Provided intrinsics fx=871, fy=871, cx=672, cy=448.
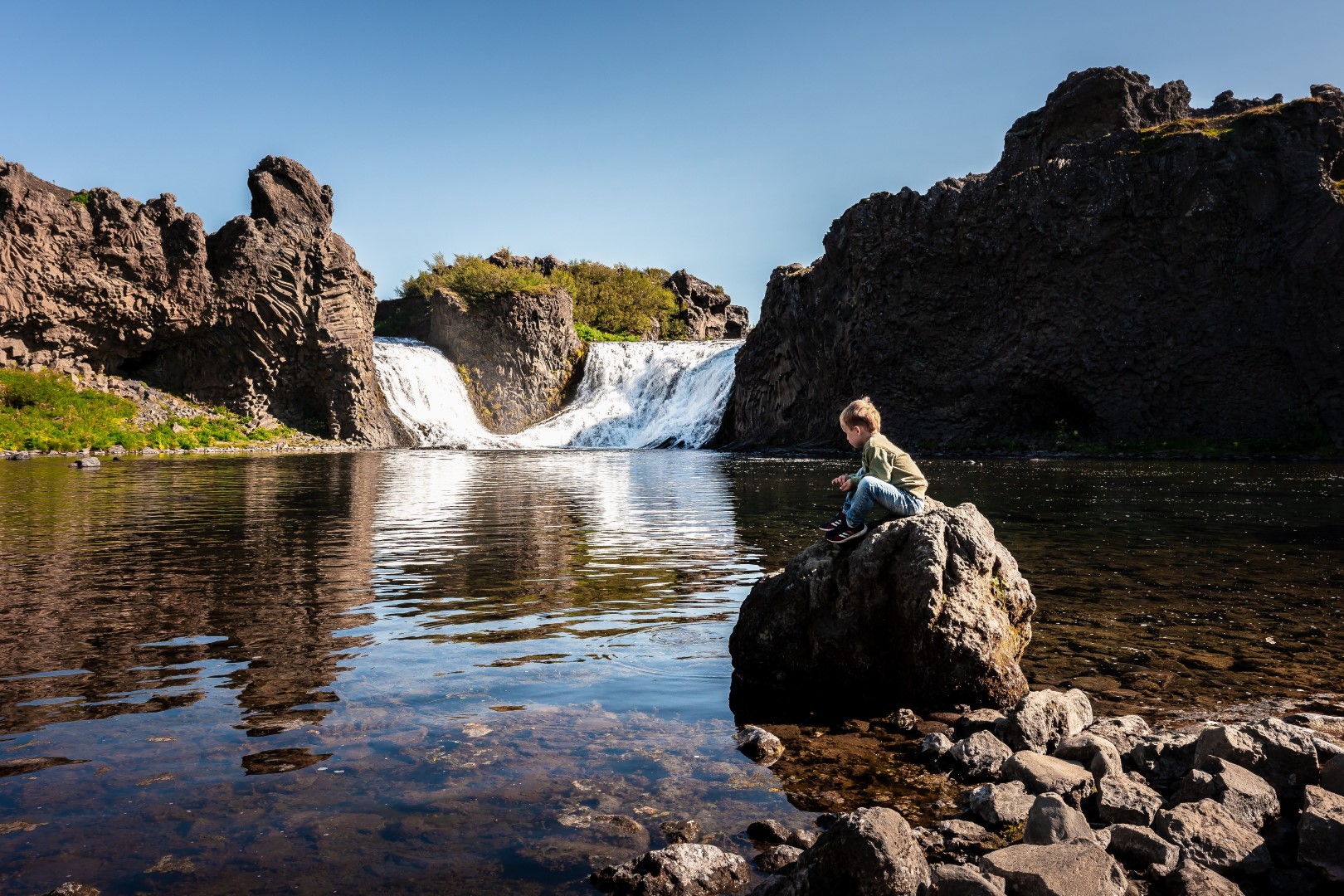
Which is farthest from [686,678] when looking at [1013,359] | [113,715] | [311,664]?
[1013,359]

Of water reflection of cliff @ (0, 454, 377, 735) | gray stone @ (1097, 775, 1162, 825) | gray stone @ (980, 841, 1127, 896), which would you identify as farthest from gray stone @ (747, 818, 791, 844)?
water reflection of cliff @ (0, 454, 377, 735)

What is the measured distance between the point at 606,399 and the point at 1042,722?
258ft

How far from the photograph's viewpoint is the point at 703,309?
121562 millimetres

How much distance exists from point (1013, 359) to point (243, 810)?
58.9 metres

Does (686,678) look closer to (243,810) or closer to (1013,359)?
(243,810)

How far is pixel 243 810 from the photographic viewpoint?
18.1ft

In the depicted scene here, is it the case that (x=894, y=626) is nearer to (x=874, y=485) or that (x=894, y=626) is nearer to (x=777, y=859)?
(x=874, y=485)

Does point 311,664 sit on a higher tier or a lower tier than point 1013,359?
lower

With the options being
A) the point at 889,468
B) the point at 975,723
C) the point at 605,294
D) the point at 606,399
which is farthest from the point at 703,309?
the point at 975,723

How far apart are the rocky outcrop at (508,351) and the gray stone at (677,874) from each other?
266 feet

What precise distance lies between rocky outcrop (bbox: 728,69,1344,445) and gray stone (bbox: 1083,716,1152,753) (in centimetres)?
5347

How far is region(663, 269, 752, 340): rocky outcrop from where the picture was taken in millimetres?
117562

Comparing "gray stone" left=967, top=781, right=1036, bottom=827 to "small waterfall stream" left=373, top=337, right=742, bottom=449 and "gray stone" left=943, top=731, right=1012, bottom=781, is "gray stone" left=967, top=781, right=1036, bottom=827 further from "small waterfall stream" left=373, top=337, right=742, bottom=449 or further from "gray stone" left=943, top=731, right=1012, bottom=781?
"small waterfall stream" left=373, top=337, right=742, bottom=449

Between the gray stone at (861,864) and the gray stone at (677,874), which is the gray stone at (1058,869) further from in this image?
the gray stone at (677,874)
